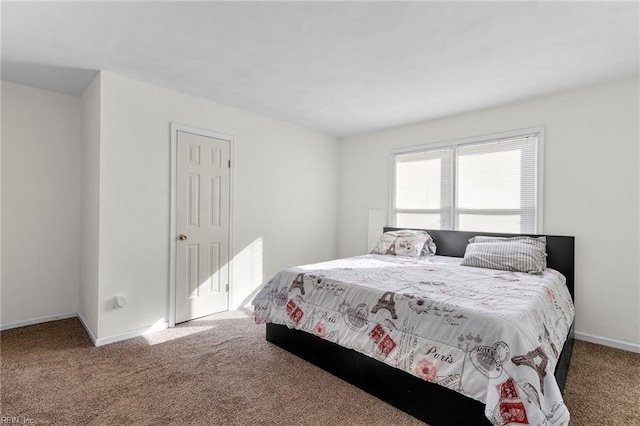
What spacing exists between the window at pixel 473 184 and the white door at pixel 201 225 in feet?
7.89

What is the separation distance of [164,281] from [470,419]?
9.48 feet

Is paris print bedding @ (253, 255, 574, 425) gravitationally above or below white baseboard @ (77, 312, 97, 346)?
above

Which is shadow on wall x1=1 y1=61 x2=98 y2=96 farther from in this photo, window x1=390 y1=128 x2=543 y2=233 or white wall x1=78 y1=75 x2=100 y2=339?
window x1=390 y1=128 x2=543 y2=233

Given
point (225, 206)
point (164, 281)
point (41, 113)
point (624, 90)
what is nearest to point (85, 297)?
point (164, 281)

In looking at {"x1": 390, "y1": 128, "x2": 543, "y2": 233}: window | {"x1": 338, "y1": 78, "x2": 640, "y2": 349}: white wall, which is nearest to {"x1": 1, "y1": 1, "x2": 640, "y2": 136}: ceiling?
{"x1": 338, "y1": 78, "x2": 640, "y2": 349}: white wall

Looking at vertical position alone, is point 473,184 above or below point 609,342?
above

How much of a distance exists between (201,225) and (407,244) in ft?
8.02

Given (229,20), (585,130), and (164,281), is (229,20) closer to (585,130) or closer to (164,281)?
(164,281)

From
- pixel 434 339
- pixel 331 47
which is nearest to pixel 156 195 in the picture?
pixel 331 47

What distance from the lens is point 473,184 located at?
12.7 ft

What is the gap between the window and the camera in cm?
346

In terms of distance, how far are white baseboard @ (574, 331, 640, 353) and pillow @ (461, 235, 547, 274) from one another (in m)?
0.77

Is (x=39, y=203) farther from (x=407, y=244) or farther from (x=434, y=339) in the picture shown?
(x=407, y=244)

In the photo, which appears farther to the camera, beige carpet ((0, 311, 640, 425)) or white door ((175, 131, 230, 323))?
white door ((175, 131, 230, 323))
